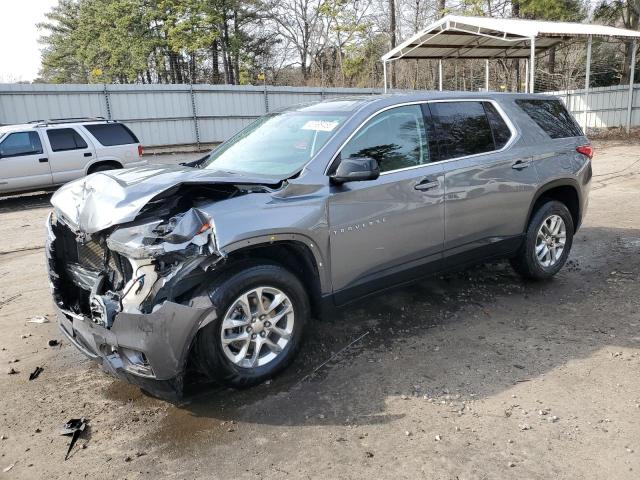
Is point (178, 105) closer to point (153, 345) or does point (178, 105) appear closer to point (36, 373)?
point (36, 373)

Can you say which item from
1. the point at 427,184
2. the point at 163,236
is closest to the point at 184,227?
the point at 163,236

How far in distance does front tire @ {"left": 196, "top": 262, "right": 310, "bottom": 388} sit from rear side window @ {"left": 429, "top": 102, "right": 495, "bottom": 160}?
185cm

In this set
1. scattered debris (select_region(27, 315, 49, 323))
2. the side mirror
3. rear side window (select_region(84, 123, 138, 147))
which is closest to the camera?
the side mirror

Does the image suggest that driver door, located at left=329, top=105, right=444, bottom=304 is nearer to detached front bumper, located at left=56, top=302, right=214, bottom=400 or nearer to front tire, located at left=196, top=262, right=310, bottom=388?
front tire, located at left=196, top=262, right=310, bottom=388

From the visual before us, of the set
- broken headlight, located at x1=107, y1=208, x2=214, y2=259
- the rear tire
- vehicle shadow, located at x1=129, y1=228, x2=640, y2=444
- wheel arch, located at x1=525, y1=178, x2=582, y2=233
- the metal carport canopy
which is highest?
the metal carport canopy

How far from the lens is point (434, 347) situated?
398 centimetres

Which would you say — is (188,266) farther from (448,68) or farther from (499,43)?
(448,68)

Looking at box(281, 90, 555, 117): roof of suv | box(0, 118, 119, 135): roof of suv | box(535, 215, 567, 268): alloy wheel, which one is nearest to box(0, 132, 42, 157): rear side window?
box(0, 118, 119, 135): roof of suv

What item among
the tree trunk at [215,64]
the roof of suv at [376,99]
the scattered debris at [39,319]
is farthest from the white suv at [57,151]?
the tree trunk at [215,64]

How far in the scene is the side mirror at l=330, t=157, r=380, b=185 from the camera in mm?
3479

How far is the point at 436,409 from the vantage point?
3.18 m

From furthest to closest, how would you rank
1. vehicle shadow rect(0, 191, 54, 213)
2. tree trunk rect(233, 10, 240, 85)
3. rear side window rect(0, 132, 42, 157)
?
tree trunk rect(233, 10, 240, 85), vehicle shadow rect(0, 191, 54, 213), rear side window rect(0, 132, 42, 157)

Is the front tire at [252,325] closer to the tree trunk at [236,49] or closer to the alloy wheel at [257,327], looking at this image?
the alloy wheel at [257,327]

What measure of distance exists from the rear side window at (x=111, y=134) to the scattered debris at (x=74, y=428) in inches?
424
